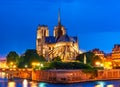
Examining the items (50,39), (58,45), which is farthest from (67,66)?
(50,39)

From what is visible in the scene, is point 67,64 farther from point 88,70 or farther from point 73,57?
point 73,57

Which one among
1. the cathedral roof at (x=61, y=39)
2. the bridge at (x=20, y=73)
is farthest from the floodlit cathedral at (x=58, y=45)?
the bridge at (x=20, y=73)

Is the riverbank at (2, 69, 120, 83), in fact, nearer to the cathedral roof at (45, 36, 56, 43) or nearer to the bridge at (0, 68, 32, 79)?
the bridge at (0, 68, 32, 79)

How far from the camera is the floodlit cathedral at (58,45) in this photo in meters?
173

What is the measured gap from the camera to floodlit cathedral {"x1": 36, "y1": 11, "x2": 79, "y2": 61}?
173250mm

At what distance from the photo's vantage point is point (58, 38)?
19438 cm

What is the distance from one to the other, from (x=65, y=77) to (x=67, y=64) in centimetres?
1187

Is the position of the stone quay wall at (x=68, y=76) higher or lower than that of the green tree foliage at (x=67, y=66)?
lower

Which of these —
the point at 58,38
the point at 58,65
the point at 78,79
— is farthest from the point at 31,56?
the point at 58,38

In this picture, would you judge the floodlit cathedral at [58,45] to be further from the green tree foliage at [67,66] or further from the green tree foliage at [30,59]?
the green tree foliage at [67,66]

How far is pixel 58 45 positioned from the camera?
604ft

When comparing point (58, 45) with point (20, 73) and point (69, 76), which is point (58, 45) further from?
point (69, 76)

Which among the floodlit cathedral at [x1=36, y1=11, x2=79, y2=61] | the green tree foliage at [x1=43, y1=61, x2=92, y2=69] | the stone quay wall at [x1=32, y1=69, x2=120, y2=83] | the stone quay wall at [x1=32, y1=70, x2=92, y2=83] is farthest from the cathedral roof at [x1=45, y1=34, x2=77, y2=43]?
the stone quay wall at [x1=32, y1=70, x2=92, y2=83]

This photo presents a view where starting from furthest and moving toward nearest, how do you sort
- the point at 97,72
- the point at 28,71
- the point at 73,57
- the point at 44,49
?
1. the point at 44,49
2. the point at 73,57
3. the point at 28,71
4. the point at 97,72
